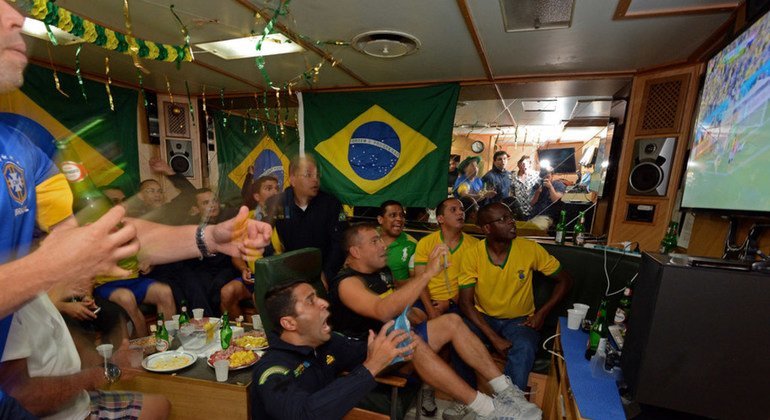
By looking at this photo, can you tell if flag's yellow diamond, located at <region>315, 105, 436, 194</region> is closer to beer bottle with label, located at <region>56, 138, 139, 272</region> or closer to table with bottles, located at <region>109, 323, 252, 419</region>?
table with bottles, located at <region>109, 323, 252, 419</region>

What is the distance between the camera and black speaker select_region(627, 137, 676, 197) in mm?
2584

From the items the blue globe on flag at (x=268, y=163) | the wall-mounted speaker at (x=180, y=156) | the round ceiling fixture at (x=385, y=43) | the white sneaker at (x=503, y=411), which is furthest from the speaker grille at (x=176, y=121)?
the white sneaker at (x=503, y=411)

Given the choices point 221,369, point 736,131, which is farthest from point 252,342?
point 736,131

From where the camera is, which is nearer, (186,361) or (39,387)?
(39,387)

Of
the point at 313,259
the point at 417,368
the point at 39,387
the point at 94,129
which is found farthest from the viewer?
the point at 94,129

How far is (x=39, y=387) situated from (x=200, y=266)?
8.01ft

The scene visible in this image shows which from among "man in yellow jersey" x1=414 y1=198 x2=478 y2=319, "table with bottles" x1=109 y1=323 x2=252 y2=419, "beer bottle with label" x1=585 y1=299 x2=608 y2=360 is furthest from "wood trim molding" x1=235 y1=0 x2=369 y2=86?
"beer bottle with label" x1=585 y1=299 x2=608 y2=360

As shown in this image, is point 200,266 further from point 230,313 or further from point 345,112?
point 345,112

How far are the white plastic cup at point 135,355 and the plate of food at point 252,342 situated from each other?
1.47 ft

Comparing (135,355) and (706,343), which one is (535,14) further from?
(135,355)

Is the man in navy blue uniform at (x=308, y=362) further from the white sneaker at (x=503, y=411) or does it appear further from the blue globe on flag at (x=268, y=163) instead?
the blue globe on flag at (x=268, y=163)

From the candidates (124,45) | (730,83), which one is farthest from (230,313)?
(730,83)

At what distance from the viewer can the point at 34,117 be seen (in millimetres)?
2951

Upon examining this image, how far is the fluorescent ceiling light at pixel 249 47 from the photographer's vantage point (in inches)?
95.8
